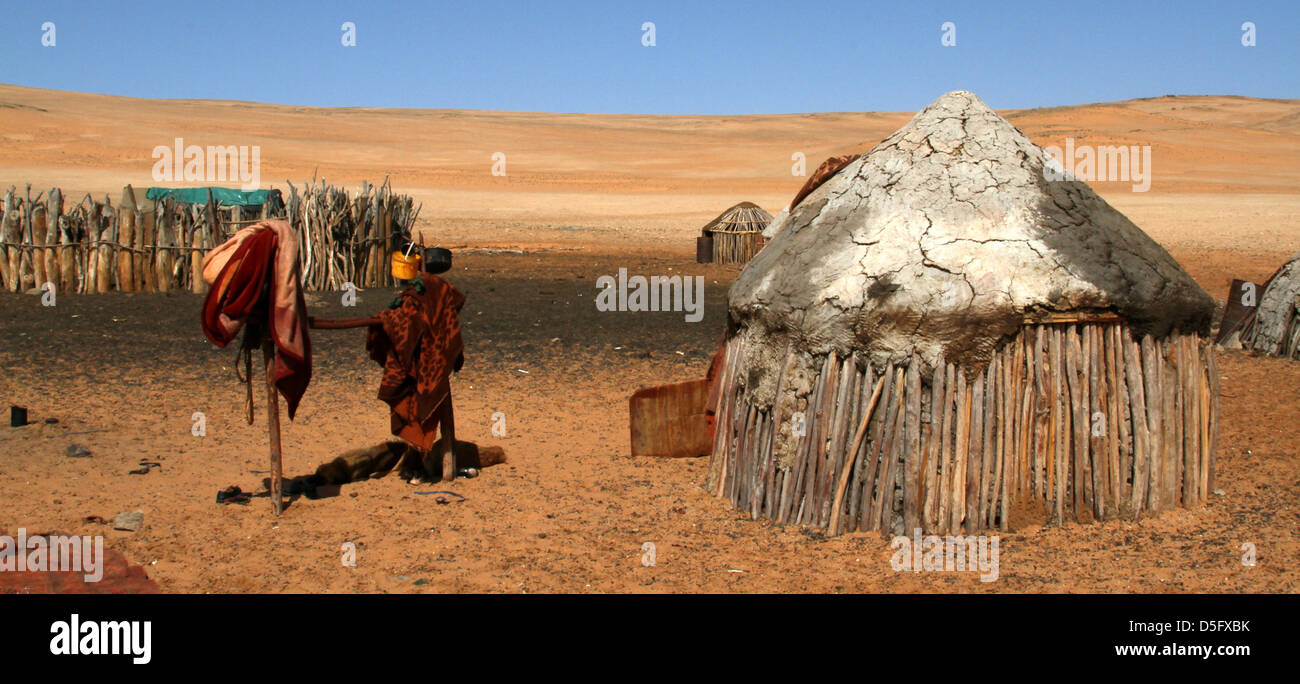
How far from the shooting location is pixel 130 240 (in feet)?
43.2

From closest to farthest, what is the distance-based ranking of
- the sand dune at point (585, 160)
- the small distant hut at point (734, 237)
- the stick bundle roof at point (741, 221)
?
the small distant hut at point (734, 237) → the stick bundle roof at point (741, 221) → the sand dune at point (585, 160)

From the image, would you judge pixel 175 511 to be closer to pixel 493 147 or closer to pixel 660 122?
pixel 493 147

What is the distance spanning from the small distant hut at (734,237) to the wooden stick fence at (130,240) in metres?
6.32

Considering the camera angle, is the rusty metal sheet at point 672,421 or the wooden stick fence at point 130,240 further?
the wooden stick fence at point 130,240

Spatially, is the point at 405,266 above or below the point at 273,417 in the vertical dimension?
above

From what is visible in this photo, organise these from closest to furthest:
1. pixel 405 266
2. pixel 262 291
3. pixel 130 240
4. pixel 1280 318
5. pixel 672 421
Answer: pixel 262 291, pixel 405 266, pixel 672 421, pixel 1280 318, pixel 130 240

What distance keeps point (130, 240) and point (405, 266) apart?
8990 millimetres

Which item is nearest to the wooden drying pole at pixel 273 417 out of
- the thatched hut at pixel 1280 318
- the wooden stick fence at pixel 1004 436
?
the wooden stick fence at pixel 1004 436

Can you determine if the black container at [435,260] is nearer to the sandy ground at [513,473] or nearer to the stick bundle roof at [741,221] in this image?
the sandy ground at [513,473]

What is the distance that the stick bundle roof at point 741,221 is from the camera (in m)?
17.5

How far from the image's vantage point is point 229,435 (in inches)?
284

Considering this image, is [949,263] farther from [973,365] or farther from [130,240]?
[130,240]

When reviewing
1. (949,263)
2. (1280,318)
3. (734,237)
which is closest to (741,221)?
(734,237)
